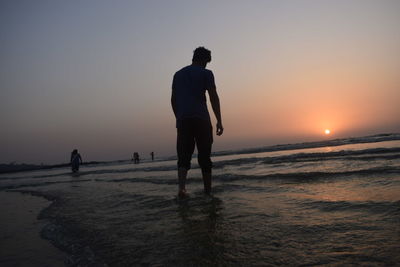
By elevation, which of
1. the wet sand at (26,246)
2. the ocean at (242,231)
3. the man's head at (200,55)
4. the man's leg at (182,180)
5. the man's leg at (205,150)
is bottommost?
the wet sand at (26,246)

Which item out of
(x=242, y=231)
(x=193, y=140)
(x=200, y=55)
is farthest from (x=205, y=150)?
(x=242, y=231)

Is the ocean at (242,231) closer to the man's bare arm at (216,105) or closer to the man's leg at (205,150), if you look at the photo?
the man's leg at (205,150)

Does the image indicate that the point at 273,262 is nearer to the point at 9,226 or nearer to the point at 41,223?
the point at 41,223

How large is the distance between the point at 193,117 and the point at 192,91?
393mm

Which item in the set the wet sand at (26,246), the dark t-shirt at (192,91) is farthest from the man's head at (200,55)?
the wet sand at (26,246)

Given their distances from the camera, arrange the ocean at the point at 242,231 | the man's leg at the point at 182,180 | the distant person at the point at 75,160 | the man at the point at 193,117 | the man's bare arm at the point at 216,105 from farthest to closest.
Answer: the distant person at the point at 75,160 → the man's bare arm at the point at 216,105 → the man at the point at 193,117 → the man's leg at the point at 182,180 → the ocean at the point at 242,231

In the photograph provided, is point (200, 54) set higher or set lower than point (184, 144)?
higher

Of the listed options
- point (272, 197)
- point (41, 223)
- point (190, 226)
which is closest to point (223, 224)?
point (190, 226)

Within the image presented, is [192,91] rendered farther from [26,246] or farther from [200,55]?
[26,246]

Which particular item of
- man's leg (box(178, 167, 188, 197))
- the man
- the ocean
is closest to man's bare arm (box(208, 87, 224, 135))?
the man

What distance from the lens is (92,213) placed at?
3.45m

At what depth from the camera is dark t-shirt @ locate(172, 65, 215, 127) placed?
169 inches

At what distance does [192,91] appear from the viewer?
4340 millimetres

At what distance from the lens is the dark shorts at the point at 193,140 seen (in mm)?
4285
